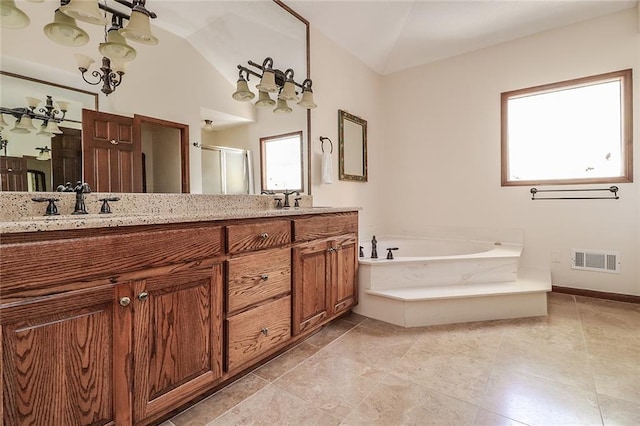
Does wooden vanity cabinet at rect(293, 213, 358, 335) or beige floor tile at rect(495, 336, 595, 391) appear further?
wooden vanity cabinet at rect(293, 213, 358, 335)

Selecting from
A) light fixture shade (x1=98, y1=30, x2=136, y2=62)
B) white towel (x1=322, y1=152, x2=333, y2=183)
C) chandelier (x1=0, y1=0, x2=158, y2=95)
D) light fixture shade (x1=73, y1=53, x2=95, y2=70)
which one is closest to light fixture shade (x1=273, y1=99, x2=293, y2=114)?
white towel (x1=322, y1=152, x2=333, y2=183)

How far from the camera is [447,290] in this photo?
7.61 feet

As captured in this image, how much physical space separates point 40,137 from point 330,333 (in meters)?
1.94

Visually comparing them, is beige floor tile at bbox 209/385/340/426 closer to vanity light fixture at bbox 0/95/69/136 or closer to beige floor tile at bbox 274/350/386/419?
beige floor tile at bbox 274/350/386/419

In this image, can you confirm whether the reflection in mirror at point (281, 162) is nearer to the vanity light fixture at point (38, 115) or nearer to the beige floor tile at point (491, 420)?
the vanity light fixture at point (38, 115)

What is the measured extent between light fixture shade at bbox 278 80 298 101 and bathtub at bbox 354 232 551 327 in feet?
4.67

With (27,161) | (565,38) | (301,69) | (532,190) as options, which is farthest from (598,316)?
(27,161)

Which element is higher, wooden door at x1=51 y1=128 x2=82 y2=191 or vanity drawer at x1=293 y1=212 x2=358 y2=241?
wooden door at x1=51 y1=128 x2=82 y2=191

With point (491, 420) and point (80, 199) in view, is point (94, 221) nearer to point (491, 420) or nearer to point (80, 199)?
point (80, 199)

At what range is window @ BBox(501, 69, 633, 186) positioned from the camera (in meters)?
2.63

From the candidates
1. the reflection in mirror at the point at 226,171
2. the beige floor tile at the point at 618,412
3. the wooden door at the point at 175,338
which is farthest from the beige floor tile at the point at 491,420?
the reflection in mirror at the point at 226,171

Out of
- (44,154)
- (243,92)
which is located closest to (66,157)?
(44,154)

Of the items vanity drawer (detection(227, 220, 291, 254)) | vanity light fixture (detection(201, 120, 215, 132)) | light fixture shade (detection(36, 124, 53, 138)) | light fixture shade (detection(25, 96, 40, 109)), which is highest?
vanity light fixture (detection(201, 120, 215, 132))

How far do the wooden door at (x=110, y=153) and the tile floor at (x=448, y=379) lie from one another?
44.5 inches
